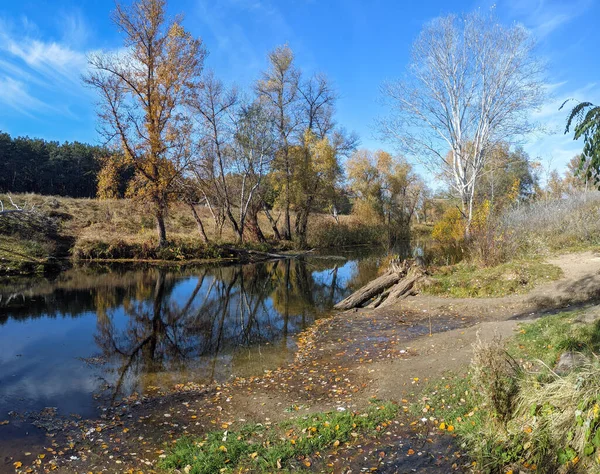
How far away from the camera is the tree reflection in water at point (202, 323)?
9430 mm

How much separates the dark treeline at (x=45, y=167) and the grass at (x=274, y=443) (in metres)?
48.7

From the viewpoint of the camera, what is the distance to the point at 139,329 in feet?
42.3

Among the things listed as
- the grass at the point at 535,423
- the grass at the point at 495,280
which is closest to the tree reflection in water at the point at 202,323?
the grass at the point at 495,280

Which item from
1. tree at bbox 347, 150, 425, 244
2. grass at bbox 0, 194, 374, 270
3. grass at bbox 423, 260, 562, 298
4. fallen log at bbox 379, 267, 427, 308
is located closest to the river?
fallen log at bbox 379, 267, 427, 308

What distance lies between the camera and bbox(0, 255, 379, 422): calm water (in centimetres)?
853

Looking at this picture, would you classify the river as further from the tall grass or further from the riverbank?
the tall grass

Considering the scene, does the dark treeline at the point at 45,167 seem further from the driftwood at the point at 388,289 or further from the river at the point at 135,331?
the driftwood at the point at 388,289

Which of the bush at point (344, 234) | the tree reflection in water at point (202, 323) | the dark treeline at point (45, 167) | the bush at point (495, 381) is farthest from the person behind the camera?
the dark treeline at point (45, 167)

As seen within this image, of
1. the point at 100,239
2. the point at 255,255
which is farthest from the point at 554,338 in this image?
the point at 100,239

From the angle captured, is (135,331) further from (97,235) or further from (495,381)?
(97,235)

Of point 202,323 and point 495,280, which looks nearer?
point 202,323

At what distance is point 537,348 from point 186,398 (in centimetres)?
622

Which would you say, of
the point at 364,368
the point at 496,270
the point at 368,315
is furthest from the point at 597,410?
the point at 496,270

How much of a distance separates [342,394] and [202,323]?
7664mm
